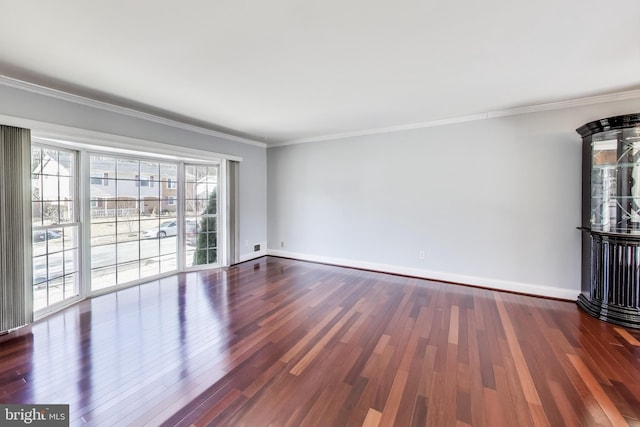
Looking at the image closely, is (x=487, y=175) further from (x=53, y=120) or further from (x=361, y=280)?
(x=53, y=120)

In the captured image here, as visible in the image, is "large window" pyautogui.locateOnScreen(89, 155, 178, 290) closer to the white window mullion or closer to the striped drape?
the white window mullion

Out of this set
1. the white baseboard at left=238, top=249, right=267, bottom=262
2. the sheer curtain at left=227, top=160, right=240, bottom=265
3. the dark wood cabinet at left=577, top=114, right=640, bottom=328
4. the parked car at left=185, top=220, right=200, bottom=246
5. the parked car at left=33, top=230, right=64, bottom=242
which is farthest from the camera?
the white baseboard at left=238, top=249, right=267, bottom=262

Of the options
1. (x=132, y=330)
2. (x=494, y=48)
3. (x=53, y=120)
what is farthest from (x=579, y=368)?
(x=53, y=120)

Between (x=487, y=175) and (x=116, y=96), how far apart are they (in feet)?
16.4

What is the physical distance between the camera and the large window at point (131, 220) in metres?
3.65

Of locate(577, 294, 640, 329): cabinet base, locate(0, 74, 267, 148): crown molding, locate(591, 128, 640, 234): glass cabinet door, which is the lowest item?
locate(577, 294, 640, 329): cabinet base

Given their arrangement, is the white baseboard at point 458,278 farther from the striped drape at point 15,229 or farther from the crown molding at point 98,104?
the striped drape at point 15,229

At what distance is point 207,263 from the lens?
496 centimetres

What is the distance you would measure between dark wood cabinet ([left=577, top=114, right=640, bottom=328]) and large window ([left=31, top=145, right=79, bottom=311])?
20.8 ft

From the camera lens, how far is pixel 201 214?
484 centimetres

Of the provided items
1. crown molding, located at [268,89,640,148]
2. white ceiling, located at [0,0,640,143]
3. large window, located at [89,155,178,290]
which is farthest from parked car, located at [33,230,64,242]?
crown molding, located at [268,89,640,148]

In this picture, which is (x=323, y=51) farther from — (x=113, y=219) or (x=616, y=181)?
(x=113, y=219)

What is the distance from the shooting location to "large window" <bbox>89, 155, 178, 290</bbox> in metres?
3.65

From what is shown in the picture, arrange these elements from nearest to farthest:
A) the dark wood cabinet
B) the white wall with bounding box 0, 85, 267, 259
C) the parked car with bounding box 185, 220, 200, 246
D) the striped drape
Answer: the striped drape → the white wall with bounding box 0, 85, 267, 259 → the dark wood cabinet → the parked car with bounding box 185, 220, 200, 246
